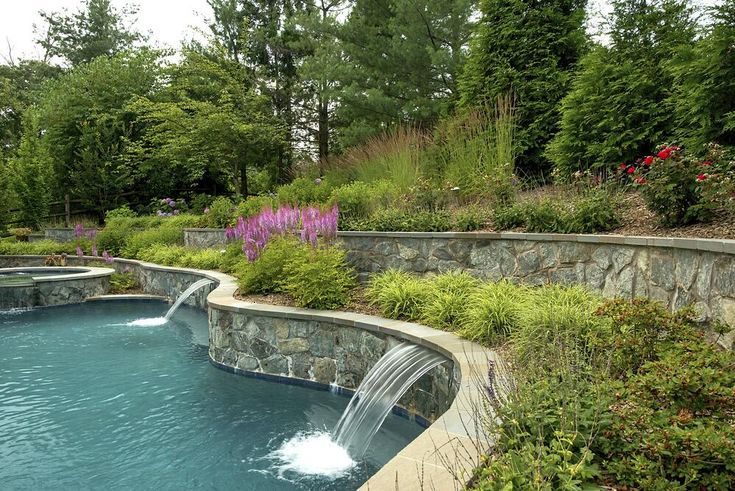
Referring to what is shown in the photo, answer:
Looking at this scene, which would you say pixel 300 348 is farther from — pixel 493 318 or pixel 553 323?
pixel 553 323

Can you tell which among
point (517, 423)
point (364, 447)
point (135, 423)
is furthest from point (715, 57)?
point (135, 423)

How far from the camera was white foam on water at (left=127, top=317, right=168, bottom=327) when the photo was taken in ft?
24.7

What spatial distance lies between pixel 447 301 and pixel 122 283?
8.43m

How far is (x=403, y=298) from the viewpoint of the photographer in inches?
183

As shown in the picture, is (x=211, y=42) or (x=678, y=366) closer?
(x=678, y=366)

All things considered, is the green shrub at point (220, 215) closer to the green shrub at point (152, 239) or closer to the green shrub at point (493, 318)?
the green shrub at point (152, 239)

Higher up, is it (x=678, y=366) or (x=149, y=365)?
(x=678, y=366)

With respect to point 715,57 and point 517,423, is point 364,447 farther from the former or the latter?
point 715,57

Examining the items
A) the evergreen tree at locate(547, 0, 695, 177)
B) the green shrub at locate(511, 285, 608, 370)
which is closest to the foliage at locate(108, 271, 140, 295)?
the evergreen tree at locate(547, 0, 695, 177)

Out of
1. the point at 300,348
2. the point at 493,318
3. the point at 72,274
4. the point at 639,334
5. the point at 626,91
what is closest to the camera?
the point at 639,334

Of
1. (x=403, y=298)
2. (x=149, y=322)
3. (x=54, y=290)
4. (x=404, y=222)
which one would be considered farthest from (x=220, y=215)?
(x=403, y=298)

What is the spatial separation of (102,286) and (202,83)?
32.0ft

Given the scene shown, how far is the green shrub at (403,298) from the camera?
460 cm

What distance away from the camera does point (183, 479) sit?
3.07 metres
